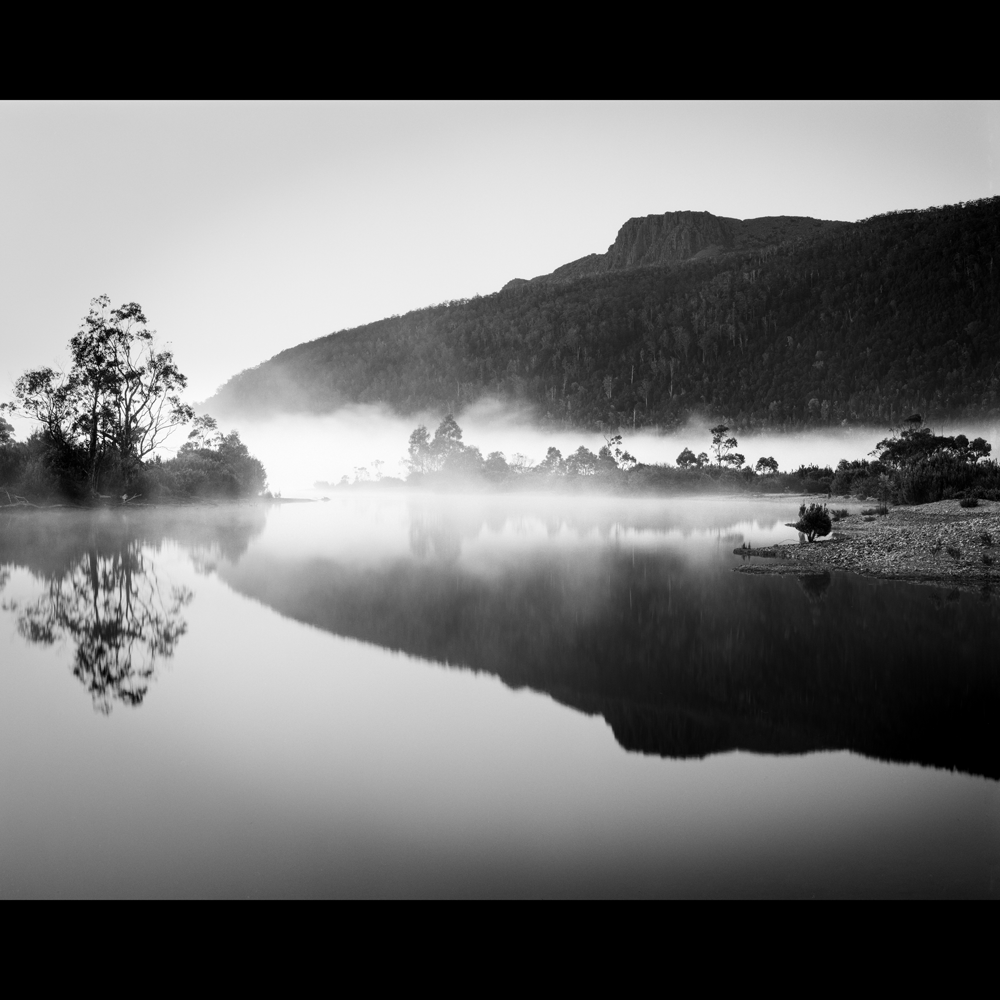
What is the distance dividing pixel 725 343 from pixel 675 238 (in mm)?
104198

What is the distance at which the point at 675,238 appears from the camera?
17288 cm

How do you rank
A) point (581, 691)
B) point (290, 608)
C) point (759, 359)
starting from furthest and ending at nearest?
point (759, 359) < point (290, 608) < point (581, 691)

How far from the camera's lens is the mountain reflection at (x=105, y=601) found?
6.03 m

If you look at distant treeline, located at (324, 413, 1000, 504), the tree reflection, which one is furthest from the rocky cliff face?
the tree reflection

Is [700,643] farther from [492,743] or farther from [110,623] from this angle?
[110,623]

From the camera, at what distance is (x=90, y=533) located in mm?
16828

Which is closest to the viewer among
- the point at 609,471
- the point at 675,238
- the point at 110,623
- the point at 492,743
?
the point at 492,743

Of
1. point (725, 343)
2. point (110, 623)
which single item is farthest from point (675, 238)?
point (110, 623)

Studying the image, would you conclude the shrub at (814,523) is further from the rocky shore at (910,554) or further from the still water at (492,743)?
the still water at (492,743)

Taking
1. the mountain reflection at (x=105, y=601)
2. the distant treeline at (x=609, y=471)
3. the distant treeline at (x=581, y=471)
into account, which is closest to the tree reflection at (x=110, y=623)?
the mountain reflection at (x=105, y=601)

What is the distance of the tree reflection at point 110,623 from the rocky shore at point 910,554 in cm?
954
